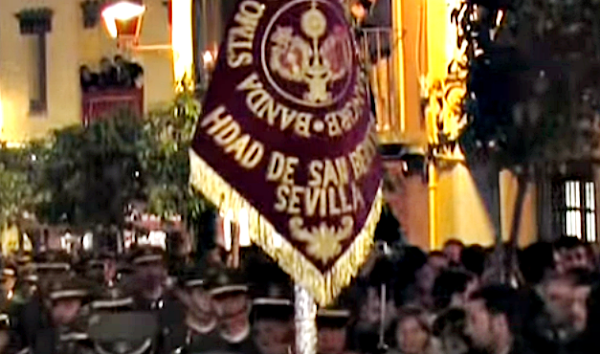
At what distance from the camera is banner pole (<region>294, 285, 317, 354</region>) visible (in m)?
6.90

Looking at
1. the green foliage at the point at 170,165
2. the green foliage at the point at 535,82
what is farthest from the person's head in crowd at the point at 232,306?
the green foliage at the point at 170,165

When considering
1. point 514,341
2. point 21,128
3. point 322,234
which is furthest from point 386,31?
point 322,234

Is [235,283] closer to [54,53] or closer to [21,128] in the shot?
[21,128]

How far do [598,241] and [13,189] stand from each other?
6.97 m

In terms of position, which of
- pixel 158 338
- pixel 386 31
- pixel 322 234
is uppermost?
pixel 386 31

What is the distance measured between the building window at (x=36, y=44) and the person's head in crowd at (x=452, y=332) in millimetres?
14528

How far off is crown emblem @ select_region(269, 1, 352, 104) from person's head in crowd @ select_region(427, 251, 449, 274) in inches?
120

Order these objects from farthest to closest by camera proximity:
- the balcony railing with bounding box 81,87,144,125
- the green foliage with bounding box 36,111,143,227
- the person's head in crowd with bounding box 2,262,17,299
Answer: the balcony railing with bounding box 81,87,144,125
the green foliage with bounding box 36,111,143,227
the person's head in crowd with bounding box 2,262,17,299

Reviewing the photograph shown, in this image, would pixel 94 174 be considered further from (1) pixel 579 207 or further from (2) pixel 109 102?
(1) pixel 579 207

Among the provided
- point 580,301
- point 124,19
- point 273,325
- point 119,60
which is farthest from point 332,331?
point 119,60

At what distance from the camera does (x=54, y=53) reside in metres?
23.0

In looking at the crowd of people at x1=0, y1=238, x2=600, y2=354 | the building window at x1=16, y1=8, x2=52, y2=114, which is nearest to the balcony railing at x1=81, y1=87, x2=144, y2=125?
the building window at x1=16, y1=8, x2=52, y2=114

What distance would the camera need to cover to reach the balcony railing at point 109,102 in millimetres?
18234

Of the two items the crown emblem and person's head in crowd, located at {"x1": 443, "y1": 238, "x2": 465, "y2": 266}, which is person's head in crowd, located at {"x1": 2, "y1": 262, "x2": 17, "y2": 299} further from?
the crown emblem
